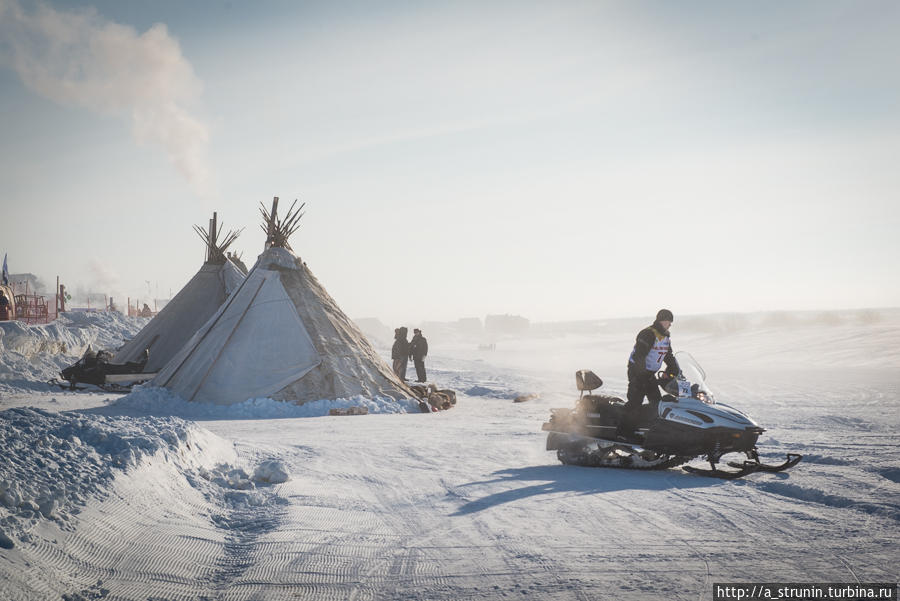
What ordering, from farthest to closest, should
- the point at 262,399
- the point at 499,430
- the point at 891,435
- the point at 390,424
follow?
the point at 262,399, the point at 390,424, the point at 499,430, the point at 891,435

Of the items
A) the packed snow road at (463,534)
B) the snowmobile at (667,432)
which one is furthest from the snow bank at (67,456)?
the snowmobile at (667,432)

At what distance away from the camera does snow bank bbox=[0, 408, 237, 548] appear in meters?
3.60

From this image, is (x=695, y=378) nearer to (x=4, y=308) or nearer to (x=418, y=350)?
(x=418, y=350)

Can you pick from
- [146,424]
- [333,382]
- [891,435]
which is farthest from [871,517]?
[333,382]

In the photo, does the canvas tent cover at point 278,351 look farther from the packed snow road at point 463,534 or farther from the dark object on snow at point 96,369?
the packed snow road at point 463,534

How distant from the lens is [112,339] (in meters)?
29.5

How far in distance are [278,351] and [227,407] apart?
1811mm

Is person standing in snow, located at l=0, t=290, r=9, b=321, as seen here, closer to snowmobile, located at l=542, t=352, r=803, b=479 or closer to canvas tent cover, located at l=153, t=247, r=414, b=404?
canvas tent cover, located at l=153, t=247, r=414, b=404

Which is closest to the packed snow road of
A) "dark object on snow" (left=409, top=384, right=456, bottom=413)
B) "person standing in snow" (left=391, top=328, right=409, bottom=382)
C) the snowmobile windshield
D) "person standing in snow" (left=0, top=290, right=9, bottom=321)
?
the snowmobile windshield

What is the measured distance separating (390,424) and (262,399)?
360 cm

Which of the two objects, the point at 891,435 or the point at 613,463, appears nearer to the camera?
the point at 613,463

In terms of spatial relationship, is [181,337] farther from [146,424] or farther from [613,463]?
[613,463]

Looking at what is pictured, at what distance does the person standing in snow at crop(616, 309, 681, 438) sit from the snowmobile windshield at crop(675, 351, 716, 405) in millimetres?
132

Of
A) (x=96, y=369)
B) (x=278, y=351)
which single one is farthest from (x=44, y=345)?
(x=278, y=351)
